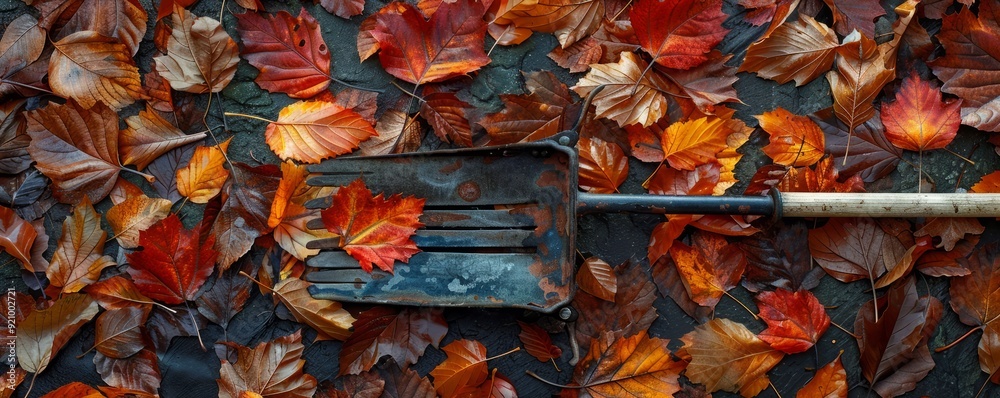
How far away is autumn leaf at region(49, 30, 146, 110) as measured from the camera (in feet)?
5.60

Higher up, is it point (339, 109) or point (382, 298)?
point (339, 109)

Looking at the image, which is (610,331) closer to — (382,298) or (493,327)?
(493,327)

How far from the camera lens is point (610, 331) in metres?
1.71

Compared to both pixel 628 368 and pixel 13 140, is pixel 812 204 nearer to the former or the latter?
pixel 628 368

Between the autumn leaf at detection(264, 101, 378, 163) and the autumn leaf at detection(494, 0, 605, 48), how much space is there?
50cm

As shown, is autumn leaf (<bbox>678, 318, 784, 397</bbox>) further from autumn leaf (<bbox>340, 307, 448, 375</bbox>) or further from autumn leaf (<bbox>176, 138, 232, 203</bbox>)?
autumn leaf (<bbox>176, 138, 232, 203</bbox>)

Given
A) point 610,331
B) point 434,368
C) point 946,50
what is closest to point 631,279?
point 610,331

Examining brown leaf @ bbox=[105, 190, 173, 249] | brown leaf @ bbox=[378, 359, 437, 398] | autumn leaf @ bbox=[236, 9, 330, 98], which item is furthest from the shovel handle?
brown leaf @ bbox=[105, 190, 173, 249]

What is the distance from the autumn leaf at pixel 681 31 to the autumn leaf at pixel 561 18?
12 cm

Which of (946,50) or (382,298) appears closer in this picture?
(382,298)

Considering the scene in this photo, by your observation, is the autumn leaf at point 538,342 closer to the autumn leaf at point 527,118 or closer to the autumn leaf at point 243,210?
the autumn leaf at point 527,118

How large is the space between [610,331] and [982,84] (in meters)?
1.26

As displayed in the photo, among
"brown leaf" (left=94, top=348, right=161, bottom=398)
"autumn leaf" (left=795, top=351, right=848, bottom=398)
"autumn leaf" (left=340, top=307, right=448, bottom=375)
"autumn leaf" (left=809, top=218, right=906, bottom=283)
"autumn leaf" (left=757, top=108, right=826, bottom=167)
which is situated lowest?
"autumn leaf" (left=795, top=351, right=848, bottom=398)

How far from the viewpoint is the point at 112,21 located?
68.4 inches
